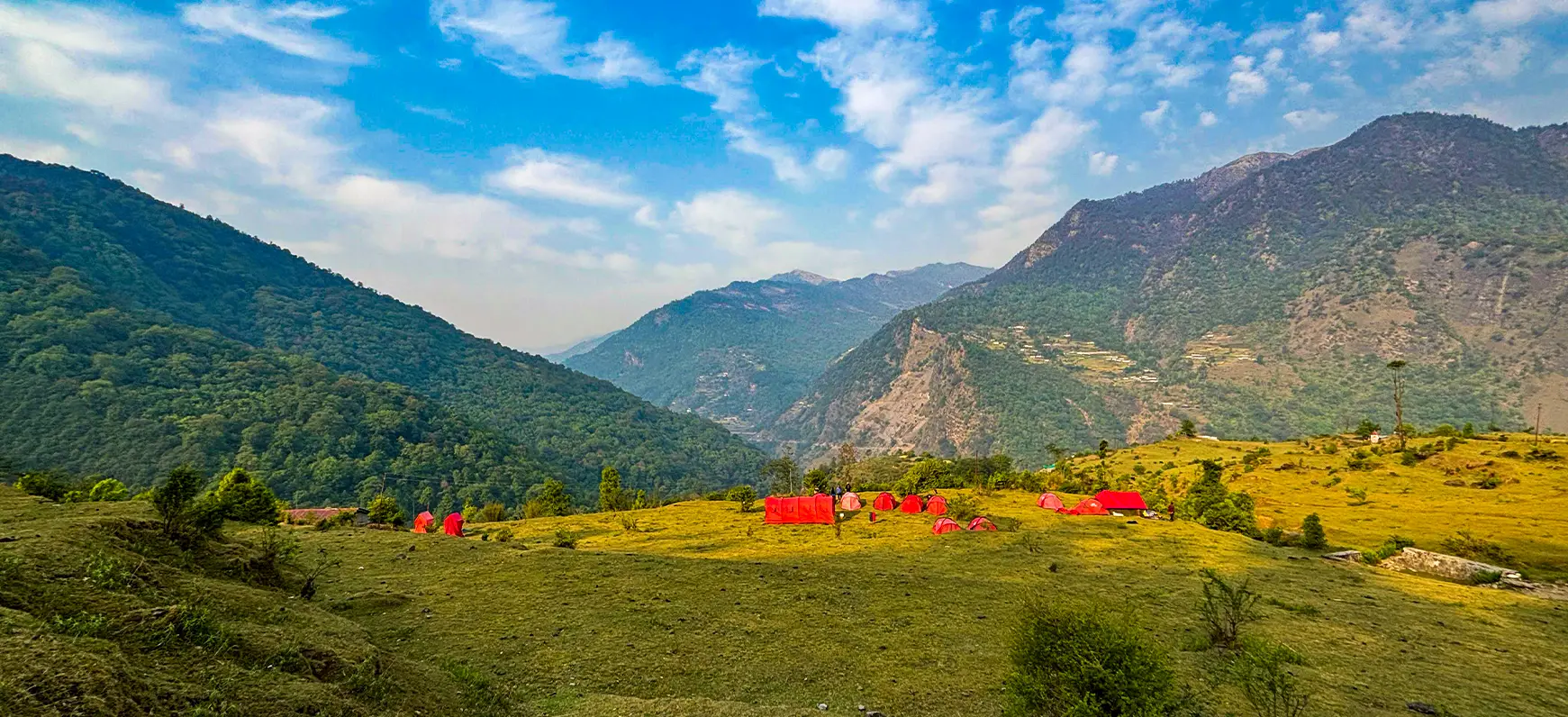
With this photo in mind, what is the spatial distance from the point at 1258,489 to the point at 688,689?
7275cm

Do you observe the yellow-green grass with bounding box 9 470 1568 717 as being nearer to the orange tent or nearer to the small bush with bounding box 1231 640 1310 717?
the small bush with bounding box 1231 640 1310 717

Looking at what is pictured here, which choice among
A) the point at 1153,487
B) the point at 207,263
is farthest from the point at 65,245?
the point at 1153,487

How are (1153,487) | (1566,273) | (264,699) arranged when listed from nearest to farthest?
(264,699), (1153,487), (1566,273)

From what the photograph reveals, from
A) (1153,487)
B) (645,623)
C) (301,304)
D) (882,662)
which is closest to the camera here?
(882,662)

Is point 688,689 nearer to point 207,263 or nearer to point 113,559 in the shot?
point 113,559

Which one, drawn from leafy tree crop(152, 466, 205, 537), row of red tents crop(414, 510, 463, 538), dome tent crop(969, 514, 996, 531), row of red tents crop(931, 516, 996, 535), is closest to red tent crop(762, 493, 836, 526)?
row of red tents crop(931, 516, 996, 535)

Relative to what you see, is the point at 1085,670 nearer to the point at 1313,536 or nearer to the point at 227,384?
the point at 1313,536

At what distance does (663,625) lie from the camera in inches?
650

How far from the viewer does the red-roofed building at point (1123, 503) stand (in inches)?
2041

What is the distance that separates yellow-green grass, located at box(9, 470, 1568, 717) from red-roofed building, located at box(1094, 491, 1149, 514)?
2248 centimetres

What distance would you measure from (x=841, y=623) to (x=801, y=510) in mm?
25978

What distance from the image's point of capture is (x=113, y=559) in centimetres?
962

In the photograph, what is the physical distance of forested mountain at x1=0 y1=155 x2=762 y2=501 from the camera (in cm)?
8256

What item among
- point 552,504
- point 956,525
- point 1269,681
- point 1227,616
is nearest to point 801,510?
point 956,525
